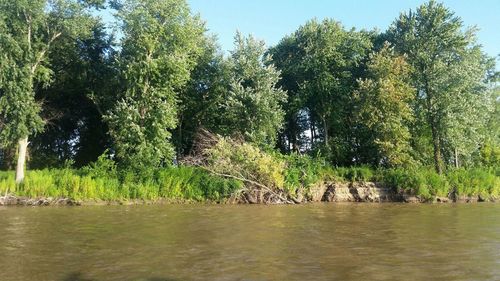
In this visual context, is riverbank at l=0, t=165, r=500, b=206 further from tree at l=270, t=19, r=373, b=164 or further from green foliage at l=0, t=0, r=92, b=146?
tree at l=270, t=19, r=373, b=164

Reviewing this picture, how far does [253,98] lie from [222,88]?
5.54 metres

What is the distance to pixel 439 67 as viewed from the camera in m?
38.2

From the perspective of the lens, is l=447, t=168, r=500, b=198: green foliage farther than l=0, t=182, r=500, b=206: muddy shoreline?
Yes

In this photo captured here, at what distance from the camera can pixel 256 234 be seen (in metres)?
17.8

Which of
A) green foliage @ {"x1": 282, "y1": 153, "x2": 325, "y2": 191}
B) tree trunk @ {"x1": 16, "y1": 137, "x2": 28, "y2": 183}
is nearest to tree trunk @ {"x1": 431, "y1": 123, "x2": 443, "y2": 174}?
green foliage @ {"x1": 282, "y1": 153, "x2": 325, "y2": 191}

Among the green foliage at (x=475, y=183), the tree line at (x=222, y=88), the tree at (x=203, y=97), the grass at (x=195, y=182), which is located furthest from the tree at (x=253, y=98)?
the green foliage at (x=475, y=183)

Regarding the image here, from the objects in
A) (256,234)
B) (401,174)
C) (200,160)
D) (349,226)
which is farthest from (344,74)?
(256,234)

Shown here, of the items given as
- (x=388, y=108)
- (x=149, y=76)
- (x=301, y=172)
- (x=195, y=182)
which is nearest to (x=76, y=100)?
(x=149, y=76)

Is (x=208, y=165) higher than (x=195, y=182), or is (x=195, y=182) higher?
(x=208, y=165)

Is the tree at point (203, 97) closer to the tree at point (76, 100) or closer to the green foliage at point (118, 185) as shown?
the tree at point (76, 100)

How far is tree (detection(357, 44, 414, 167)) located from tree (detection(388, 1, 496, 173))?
1.96 m

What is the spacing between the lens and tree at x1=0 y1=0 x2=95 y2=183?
31391 millimetres

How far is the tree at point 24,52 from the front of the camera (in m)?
31.4

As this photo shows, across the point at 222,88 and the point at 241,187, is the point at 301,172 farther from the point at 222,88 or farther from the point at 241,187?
the point at 222,88
